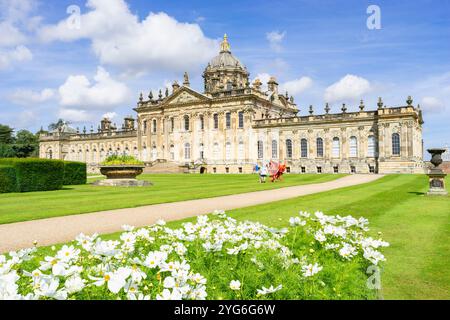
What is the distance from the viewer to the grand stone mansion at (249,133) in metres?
49.1

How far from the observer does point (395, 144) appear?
4838cm

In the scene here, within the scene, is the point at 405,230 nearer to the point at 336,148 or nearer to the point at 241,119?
the point at 336,148

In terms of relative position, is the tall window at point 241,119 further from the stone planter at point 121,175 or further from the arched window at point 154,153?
the stone planter at point 121,175

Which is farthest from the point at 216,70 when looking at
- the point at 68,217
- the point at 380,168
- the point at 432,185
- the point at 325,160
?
the point at 68,217

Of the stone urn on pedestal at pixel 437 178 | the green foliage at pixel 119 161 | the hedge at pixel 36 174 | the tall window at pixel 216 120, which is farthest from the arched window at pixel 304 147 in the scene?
the stone urn on pedestal at pixel 437 178

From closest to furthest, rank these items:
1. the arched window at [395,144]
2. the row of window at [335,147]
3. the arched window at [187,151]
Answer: the arched window at [395,144] → the row of window at [335,147] → the arched window at [187,151]

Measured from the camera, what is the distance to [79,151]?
84.8m

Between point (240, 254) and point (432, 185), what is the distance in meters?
15.7

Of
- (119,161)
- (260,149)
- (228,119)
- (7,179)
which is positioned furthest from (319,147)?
(7,179)

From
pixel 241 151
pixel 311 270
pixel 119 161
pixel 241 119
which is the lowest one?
pixel 311 270

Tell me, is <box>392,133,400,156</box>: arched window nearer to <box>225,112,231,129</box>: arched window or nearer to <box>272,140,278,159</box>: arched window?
<box>272,140,278,159</box>: arched window

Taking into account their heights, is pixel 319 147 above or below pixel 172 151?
below

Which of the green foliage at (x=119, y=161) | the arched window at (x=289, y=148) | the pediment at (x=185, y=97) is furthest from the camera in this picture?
the pediment at (x=185, y=97)

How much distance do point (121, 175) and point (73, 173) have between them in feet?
15.3
